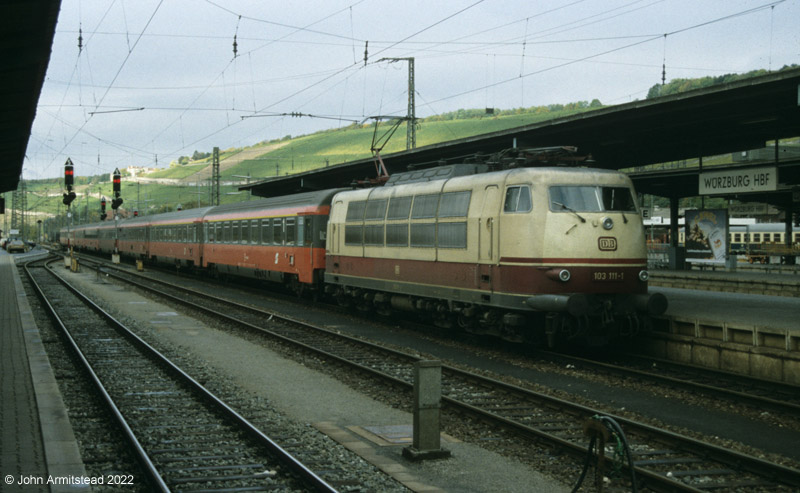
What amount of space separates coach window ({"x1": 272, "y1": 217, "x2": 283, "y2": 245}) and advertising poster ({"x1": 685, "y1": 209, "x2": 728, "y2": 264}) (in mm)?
15476

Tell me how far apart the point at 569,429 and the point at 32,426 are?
6211mm

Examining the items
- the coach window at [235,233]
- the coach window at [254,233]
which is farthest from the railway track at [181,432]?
the coach window at [235,233]

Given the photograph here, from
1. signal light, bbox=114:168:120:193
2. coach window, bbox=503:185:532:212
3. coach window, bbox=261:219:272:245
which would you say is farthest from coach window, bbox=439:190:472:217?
signal light, bbox=114:168:120:193

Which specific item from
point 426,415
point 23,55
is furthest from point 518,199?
point 23,55

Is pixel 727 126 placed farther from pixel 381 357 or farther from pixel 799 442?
pixel 799 442

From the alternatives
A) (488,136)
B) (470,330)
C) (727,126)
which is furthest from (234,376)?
(727,126)

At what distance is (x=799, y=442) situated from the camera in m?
8.70

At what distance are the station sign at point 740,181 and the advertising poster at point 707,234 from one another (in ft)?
33.7

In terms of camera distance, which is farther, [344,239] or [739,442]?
[344,239]

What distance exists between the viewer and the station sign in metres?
16.6

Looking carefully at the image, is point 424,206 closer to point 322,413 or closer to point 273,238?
point 322,413

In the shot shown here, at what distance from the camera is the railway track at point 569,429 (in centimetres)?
712

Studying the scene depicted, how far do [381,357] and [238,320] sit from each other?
21.4ft

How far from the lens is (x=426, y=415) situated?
800 centimetres
